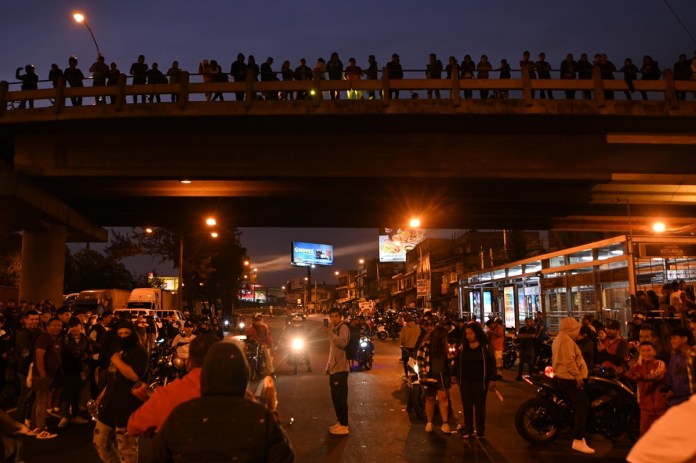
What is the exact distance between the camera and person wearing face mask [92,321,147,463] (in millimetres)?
5367

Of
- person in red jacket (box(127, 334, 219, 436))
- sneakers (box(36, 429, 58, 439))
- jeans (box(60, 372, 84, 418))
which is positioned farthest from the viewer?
jeans (box(60, 372, 84, 418))

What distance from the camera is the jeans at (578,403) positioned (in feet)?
26.7

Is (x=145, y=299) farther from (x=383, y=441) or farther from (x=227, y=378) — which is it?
(x=227, y=378)

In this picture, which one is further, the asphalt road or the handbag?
the handbag

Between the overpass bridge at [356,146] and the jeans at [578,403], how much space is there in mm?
10354

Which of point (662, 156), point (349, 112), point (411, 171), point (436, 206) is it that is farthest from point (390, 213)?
point (662, 156)

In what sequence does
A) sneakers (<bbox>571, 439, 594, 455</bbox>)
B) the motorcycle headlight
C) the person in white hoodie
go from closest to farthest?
1. sneakers (<bbox>571, 439, 594, 455</bbox>)
2. the person in white hoodie
3. the motorcycle headlight

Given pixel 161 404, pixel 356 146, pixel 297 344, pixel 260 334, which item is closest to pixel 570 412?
pixel 161 404

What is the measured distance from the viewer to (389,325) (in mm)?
35531

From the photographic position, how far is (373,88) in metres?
17.5

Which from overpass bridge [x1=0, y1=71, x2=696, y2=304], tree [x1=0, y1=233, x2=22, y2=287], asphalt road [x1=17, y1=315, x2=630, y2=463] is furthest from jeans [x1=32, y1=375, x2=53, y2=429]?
tree [x1=0, y1=233, x2=22, y2=287]

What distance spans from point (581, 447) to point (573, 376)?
0.97 m

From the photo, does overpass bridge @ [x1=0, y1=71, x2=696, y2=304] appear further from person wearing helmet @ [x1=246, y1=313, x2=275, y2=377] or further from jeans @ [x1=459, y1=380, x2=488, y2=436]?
jeans @ [x1=459, y1=380, x2=488, y2=436]

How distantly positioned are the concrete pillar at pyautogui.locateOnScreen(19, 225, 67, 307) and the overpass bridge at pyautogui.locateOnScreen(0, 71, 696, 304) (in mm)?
1678
